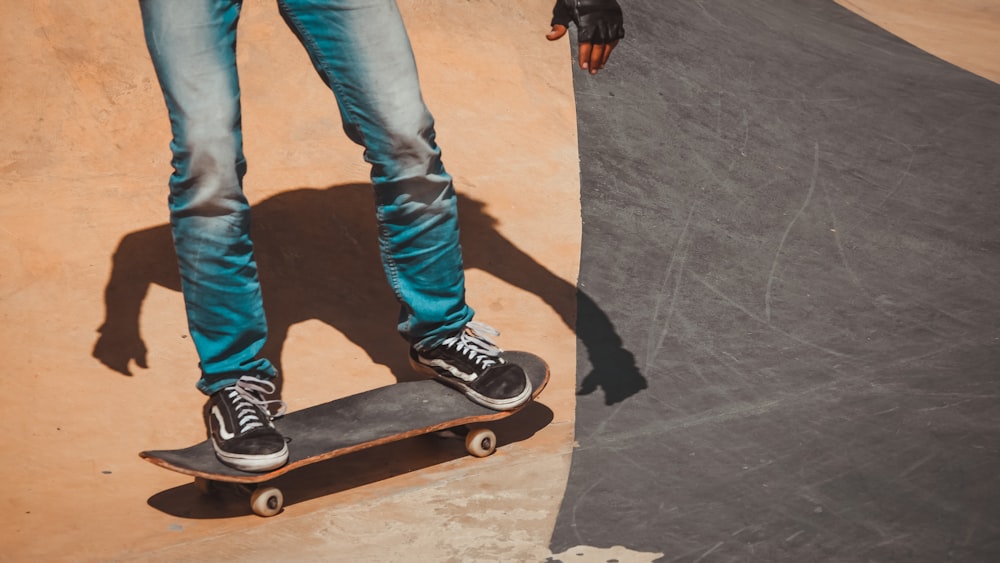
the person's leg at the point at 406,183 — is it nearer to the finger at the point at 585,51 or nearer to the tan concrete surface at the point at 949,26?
the finger at the point at 585,51

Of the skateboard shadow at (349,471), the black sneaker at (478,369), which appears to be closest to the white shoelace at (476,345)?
the black sneaker at (478,369)

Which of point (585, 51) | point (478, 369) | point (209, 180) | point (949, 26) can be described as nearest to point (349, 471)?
point (478, 369)

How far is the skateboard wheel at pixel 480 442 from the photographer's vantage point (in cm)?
346

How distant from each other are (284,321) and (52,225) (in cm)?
138

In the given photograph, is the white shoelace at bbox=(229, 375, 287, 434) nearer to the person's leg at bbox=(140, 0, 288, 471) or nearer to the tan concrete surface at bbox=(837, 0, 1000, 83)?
the person's leg at bbox=(140, 0, 288, 471)

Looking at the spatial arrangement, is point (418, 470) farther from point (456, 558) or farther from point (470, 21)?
point (470, 21)

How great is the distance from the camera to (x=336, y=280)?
15.4ft

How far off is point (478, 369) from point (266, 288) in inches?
58.4

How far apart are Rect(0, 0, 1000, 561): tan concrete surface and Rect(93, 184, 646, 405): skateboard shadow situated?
3cm

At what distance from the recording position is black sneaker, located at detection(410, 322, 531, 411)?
3432 millimetres

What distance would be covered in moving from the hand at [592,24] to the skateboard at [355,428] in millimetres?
1124

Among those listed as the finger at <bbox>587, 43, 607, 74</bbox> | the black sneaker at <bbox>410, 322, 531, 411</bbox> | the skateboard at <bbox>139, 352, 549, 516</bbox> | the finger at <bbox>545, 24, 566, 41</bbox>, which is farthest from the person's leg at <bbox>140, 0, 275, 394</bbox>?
the finger at <bbox>587, 43, 607, 74</bbox>

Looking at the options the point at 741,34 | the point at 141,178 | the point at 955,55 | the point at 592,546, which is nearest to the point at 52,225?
the point at 141,178

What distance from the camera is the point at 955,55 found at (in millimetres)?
7562
